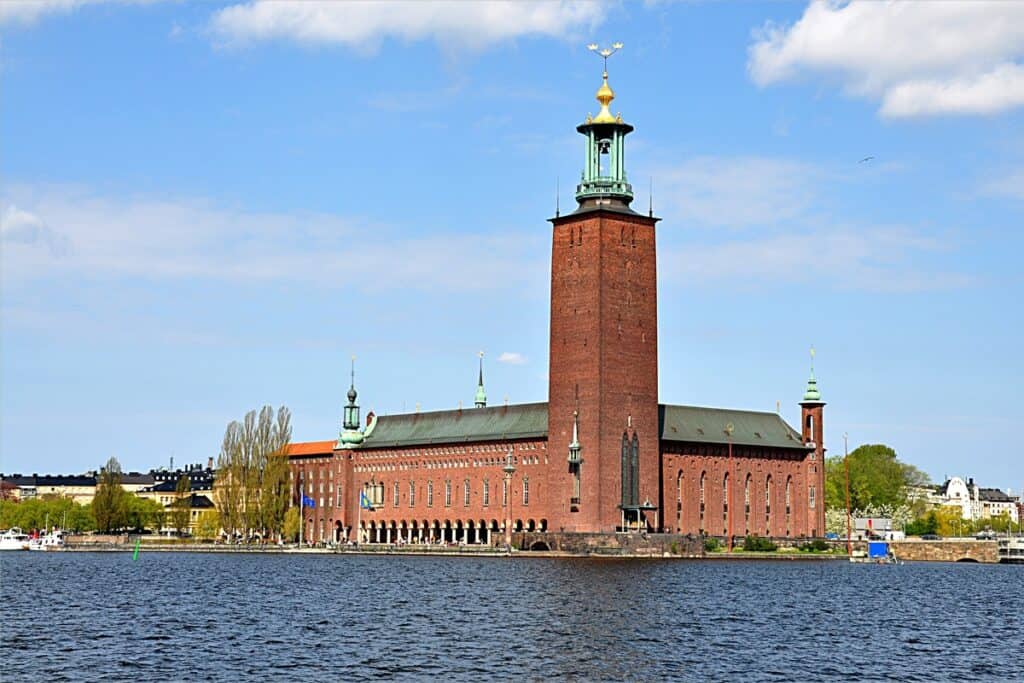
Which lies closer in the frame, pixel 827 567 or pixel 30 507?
pixel 827 567

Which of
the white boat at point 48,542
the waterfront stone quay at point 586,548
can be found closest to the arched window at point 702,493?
the waterfront stone quay at point 586,548

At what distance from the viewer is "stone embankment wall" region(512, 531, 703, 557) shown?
98.7 meters

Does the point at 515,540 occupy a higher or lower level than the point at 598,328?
lower

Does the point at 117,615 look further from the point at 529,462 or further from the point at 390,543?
the point at 390,543

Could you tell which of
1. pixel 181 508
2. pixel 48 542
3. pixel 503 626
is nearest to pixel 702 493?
pixel 181 508

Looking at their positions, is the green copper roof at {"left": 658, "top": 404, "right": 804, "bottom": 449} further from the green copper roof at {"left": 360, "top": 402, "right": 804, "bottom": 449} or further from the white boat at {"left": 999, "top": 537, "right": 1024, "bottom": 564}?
the white boat at {"left": 999, "top": 537, "right": 1024, "bottom": 564}

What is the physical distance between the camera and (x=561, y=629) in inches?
1722

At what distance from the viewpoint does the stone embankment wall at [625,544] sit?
9869cm

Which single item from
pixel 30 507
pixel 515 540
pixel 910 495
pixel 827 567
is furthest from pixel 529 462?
pixel 910 495

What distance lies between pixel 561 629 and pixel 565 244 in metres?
65.6

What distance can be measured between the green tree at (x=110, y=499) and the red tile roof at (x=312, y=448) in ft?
61.5

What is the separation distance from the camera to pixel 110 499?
418 ft

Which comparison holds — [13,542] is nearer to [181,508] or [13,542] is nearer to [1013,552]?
[181,508]

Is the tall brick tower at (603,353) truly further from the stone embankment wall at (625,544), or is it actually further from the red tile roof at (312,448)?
the red tile roof at (312,448)
